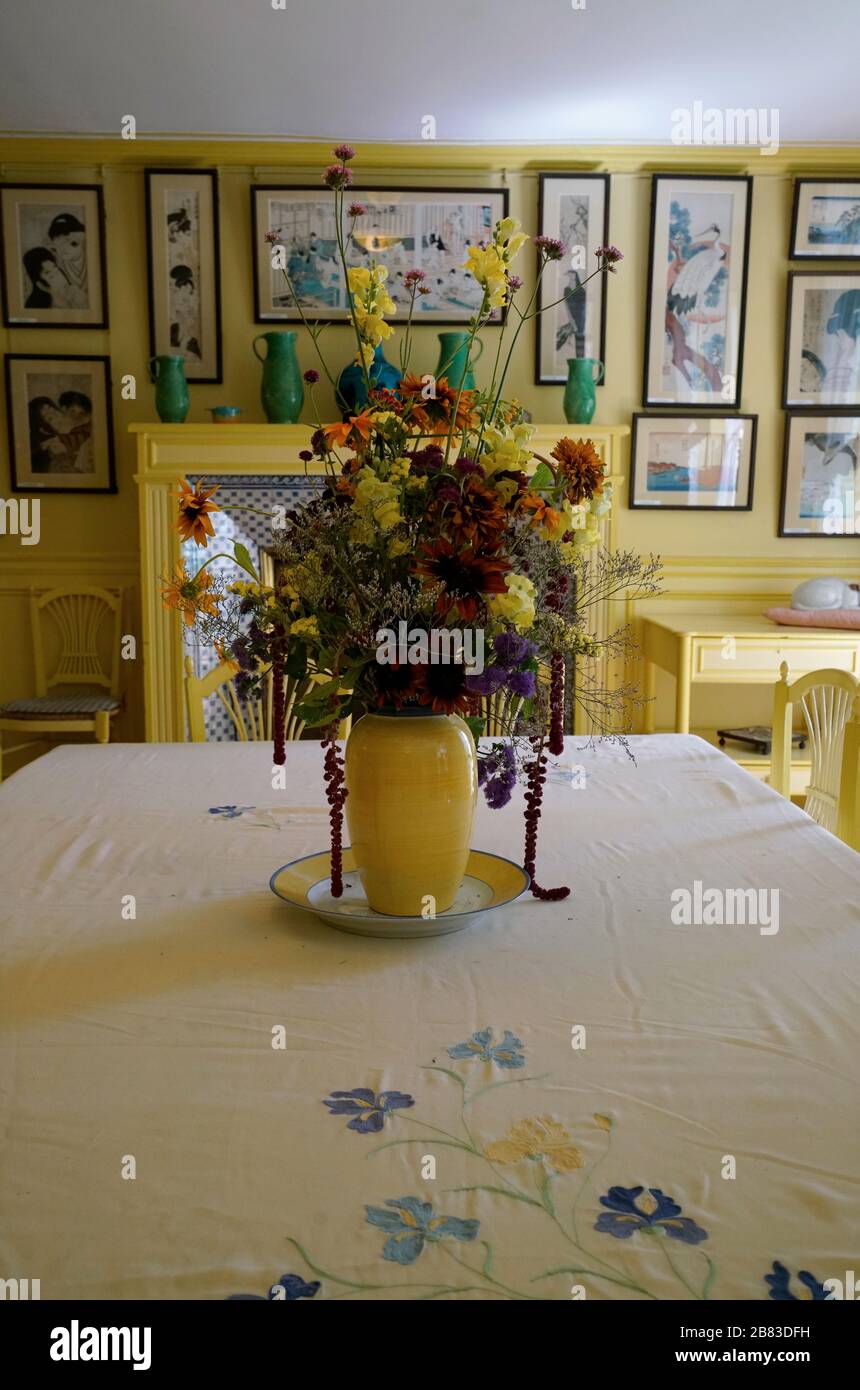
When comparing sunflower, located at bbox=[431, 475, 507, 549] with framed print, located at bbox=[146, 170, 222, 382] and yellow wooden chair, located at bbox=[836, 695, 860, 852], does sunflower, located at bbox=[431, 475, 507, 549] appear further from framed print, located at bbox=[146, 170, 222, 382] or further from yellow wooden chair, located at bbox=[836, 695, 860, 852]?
framed print, located at bbox=[146, 170, 222, 382]

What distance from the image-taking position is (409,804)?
47.9 inches

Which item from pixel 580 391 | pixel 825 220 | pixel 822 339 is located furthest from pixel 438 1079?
pixel 825 220

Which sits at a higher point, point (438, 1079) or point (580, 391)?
point (580, 391)

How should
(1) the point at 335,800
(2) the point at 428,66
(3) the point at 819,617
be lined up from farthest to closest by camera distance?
(3) the point at 819,617 → (2) the point at 428,66 → (1) the point at 335,800

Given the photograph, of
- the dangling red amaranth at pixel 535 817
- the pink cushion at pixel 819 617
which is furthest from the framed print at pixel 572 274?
the dangling red amaranth at pixel 535 817

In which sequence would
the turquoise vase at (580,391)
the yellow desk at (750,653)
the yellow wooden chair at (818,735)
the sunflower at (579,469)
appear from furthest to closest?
the turquoise vase at (580,391)
the yellow desk at (750,653)
the yellow wooden chair at (818,735)
the sunflower at (579,469)

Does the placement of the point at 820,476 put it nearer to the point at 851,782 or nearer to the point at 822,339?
the point at 822,339

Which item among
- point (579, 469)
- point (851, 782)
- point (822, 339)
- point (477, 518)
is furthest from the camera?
point (822, 339)

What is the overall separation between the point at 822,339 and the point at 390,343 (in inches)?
67.9

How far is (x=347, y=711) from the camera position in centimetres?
126

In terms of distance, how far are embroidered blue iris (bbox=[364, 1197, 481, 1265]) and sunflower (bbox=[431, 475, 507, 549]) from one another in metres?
0.62

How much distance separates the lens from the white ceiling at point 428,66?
118 inches

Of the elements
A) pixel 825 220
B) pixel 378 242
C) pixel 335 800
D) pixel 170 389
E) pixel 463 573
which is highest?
pixel 825 220

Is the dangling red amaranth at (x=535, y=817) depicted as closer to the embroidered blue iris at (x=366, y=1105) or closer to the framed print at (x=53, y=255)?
the embroidered blue iris at (x=366, y=1105)
